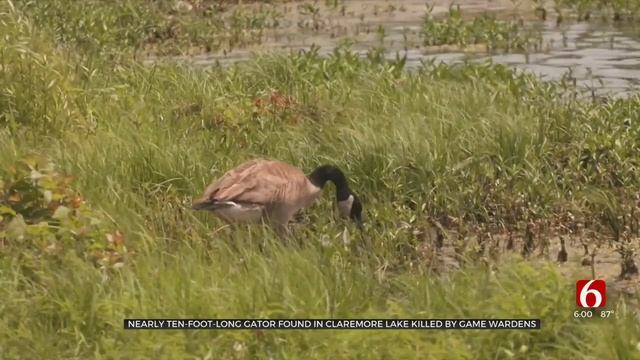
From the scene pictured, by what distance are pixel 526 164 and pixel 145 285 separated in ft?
12.0

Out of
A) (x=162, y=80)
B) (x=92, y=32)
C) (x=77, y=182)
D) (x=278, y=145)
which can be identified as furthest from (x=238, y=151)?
(x=92, y=32)

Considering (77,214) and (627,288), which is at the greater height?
(77,214)

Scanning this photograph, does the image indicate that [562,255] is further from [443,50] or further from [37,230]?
[443,50]

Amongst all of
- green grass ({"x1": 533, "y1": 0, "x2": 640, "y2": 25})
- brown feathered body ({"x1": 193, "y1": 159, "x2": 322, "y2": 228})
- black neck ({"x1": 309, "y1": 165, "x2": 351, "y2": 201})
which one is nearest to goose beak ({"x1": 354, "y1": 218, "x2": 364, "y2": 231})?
black neck ({"x1": 309, "y1": 165, "x2": 351, "y2": 201})

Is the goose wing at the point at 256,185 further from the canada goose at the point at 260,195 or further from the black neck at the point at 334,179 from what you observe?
the black neck at the point at 334,179

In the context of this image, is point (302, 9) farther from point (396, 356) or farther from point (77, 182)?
point (396, 356)

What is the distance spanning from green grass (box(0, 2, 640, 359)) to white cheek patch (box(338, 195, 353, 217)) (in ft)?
0.40

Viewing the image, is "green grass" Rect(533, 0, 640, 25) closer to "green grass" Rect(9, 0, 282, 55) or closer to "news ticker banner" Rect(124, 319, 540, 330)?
"green grass" Rect(9, 0, 282, 55)

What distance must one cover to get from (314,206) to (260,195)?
1.26 meters

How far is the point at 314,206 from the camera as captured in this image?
9117 mm

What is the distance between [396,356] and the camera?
592 cm

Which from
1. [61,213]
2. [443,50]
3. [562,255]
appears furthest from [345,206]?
[443,50]

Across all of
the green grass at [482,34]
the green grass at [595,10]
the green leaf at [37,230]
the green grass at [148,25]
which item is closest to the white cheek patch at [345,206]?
the green leaf at [37,230]

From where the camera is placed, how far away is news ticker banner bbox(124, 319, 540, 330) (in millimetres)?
6059
